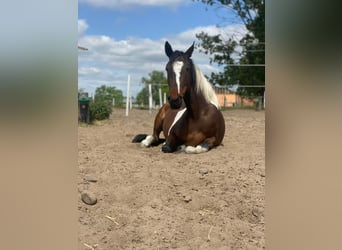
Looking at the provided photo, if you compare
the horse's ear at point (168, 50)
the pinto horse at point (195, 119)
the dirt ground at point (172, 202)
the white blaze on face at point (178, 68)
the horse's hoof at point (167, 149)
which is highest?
the horse's ear at point (168, 50)

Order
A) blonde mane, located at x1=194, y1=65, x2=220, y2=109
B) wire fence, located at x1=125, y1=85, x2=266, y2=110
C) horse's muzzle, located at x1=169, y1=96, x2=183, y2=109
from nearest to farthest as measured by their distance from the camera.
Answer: horse's muzzle, located at x1=169, y1=96, x2=183, y2=109, blonde mane, located at x1=194, y1=65, x2=220, y2=109, wire fence, located at x1=125, y1=85, x2=266, y2=110

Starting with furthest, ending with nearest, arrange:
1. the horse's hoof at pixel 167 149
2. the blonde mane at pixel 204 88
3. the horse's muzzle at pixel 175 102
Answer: the blonde mane at pixel 204 88, the horse's hoof at pixel 167 149, the horse's muzzle at pixel 175 102

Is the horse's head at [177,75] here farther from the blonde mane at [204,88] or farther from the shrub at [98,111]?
the shrub at [98,111]

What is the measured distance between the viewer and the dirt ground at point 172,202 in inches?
60.3

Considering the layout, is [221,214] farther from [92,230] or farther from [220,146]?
[220,146]

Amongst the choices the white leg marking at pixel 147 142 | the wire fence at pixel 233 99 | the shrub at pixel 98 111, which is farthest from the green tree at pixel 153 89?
the white leg marking at pixel 147 142

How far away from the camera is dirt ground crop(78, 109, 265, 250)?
5.03 ft

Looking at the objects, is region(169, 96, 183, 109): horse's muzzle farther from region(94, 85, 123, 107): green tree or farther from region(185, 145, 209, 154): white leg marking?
region(94, 85, 123, 107): green tree

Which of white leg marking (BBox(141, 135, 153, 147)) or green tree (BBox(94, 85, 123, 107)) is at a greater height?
green tree (BBox(94, 85, 123, 107))

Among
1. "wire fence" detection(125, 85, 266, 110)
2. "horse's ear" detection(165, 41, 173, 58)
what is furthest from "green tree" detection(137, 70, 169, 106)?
"horse's ear" detection(165, 41, 173, 58)

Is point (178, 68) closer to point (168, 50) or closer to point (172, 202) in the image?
point (168, 50)

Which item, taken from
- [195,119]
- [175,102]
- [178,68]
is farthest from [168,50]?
[195,119]
